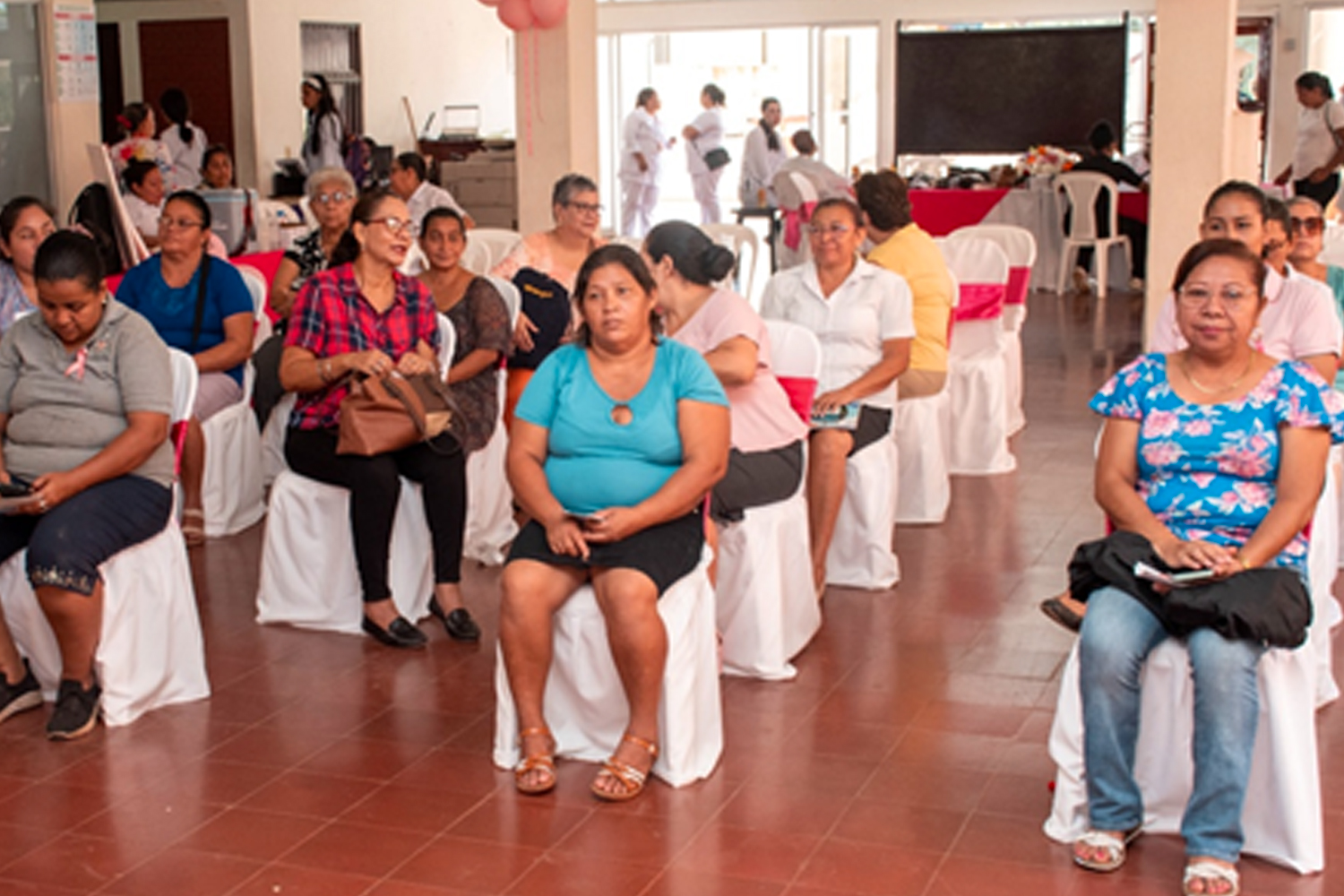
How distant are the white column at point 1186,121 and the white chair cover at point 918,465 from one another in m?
1.67

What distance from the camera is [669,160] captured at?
87.2 ft

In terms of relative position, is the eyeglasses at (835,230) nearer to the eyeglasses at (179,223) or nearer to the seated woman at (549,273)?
the seated woman at (549,273)

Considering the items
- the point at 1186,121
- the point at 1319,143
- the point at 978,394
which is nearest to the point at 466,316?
the point at 978,394

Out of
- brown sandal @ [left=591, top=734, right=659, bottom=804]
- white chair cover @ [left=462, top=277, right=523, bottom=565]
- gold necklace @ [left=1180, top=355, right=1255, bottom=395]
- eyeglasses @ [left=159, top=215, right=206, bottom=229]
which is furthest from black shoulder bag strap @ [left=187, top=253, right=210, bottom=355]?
gold necklace @ [left=1180, top=355, right=1255, bottom=395]

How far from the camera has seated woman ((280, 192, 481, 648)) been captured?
5.23m

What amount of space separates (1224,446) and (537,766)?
168cm

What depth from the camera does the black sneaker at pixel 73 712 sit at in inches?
175

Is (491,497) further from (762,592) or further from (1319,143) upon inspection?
(1319,143)

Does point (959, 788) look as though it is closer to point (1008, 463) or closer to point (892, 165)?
point (1008, 463)

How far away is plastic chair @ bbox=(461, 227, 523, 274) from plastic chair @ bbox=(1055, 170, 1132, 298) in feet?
22.3

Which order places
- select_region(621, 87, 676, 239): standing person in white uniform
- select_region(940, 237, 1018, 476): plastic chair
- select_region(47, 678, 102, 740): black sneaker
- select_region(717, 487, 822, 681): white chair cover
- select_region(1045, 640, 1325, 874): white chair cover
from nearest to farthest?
select_region(1045, 640, 1325, 874): white chair cover → select_region(47, 678, 102, 740): black sneaker → select_region(717, 487, 822, 681): white chair cover → select_region(940, 237, 1018, 476): plastic chair → select_region(621, 87, 676, 239): standing person in white uniform

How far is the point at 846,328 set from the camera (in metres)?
5.81

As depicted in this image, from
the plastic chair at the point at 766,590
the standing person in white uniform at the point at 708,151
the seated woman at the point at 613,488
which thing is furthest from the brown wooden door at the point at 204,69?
the seated woman at the point at 613,488

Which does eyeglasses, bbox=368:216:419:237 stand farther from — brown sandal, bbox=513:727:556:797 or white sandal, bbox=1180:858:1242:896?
white sandal, bbox=1180:858:1242:896
